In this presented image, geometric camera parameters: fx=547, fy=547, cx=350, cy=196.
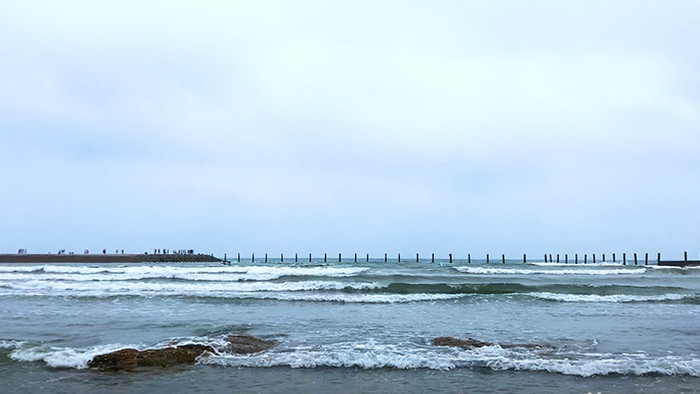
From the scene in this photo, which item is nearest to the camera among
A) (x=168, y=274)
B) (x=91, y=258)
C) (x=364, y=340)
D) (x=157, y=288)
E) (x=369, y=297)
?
(x=364, y=340)

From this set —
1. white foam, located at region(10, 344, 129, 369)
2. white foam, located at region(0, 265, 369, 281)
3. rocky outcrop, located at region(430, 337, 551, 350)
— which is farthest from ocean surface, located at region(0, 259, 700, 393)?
white foam, located at region(0, 265, 369, 281)

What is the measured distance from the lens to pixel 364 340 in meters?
10.6

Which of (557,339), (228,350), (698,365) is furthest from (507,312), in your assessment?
(228,350)

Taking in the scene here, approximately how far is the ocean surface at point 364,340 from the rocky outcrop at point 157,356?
27 cm

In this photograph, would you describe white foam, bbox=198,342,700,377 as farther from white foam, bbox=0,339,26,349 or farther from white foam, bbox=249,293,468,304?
Result: white foam, bbox=249,293,468,304

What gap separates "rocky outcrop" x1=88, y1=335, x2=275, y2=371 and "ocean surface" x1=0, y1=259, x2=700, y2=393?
0.27 metres

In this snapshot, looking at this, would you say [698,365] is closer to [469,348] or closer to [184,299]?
[469,348]

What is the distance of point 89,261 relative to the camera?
6656 cm

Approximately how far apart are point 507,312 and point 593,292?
9.31m

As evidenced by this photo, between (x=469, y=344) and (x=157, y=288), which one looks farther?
(x=157, y=288)

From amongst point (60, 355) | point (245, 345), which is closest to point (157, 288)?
point (60, 355)

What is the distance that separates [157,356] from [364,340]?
3.87 meters

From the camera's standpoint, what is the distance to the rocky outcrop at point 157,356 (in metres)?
8.26

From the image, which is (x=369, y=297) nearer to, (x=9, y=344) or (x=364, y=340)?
(x=364, y=340)
